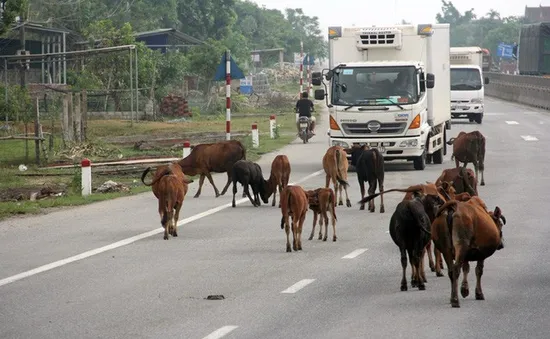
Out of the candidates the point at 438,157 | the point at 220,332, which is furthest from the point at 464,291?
the point at 438,157

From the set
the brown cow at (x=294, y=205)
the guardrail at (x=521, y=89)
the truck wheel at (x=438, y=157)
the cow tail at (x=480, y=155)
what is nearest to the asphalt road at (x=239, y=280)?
the brown cow at (x=294, y=205)

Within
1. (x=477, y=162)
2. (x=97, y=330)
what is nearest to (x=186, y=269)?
(x=97, y=330)

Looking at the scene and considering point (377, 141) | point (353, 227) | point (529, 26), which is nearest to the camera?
point (353, 227)

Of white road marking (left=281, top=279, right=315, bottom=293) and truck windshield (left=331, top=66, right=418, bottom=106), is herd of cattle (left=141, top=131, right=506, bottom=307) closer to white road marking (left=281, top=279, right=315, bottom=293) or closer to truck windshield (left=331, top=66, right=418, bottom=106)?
white road marking (left=281, top=279, right=315, bottom=293)

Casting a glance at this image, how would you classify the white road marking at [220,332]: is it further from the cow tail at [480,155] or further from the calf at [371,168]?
the cow tail at [480,155]

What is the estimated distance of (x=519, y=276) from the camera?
1355 cm

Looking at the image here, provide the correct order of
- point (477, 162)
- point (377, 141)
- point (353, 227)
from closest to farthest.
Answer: point (353, 227) → point (477, 162) → point (377, 141)

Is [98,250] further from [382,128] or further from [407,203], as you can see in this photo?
[382,128]

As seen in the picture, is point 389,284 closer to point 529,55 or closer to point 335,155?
point 335,155

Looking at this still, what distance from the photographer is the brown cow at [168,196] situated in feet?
55.2

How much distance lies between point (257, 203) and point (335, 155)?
160 centimetres

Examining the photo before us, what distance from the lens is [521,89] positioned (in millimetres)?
71688

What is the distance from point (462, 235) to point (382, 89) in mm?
17380

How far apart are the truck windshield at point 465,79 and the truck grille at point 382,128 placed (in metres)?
21.9
